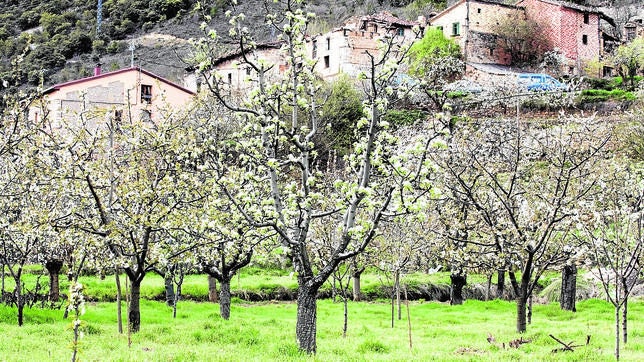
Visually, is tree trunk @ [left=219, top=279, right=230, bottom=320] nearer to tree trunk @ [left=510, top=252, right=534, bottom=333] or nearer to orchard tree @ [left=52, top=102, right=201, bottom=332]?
orchard tree @ [left=52, top=102, right=201, bottom=332]

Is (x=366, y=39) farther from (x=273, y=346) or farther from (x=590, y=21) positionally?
(x=273, y=346)

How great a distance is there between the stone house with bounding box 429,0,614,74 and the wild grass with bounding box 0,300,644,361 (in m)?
61.7

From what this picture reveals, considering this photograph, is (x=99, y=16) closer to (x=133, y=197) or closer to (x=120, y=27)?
(x=120, y=27)

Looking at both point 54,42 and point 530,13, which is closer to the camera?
point 530,13

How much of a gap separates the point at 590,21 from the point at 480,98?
91.0 feet

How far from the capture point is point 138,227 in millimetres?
17594

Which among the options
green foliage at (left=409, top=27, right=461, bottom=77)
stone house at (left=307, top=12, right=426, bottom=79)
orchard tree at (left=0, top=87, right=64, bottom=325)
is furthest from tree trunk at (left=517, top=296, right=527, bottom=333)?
green foliage at (left=409, top=27, right=461, bottom=77)

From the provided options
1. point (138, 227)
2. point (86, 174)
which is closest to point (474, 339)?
point (138, 227)

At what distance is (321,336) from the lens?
19812 mm

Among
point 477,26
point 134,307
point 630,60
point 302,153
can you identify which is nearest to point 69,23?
point 477,26

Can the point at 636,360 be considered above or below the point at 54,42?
below

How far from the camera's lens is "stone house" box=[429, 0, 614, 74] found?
277ft

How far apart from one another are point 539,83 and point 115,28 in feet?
363

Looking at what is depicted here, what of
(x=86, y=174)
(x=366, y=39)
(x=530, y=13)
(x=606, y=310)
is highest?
(x=530, y=13)
